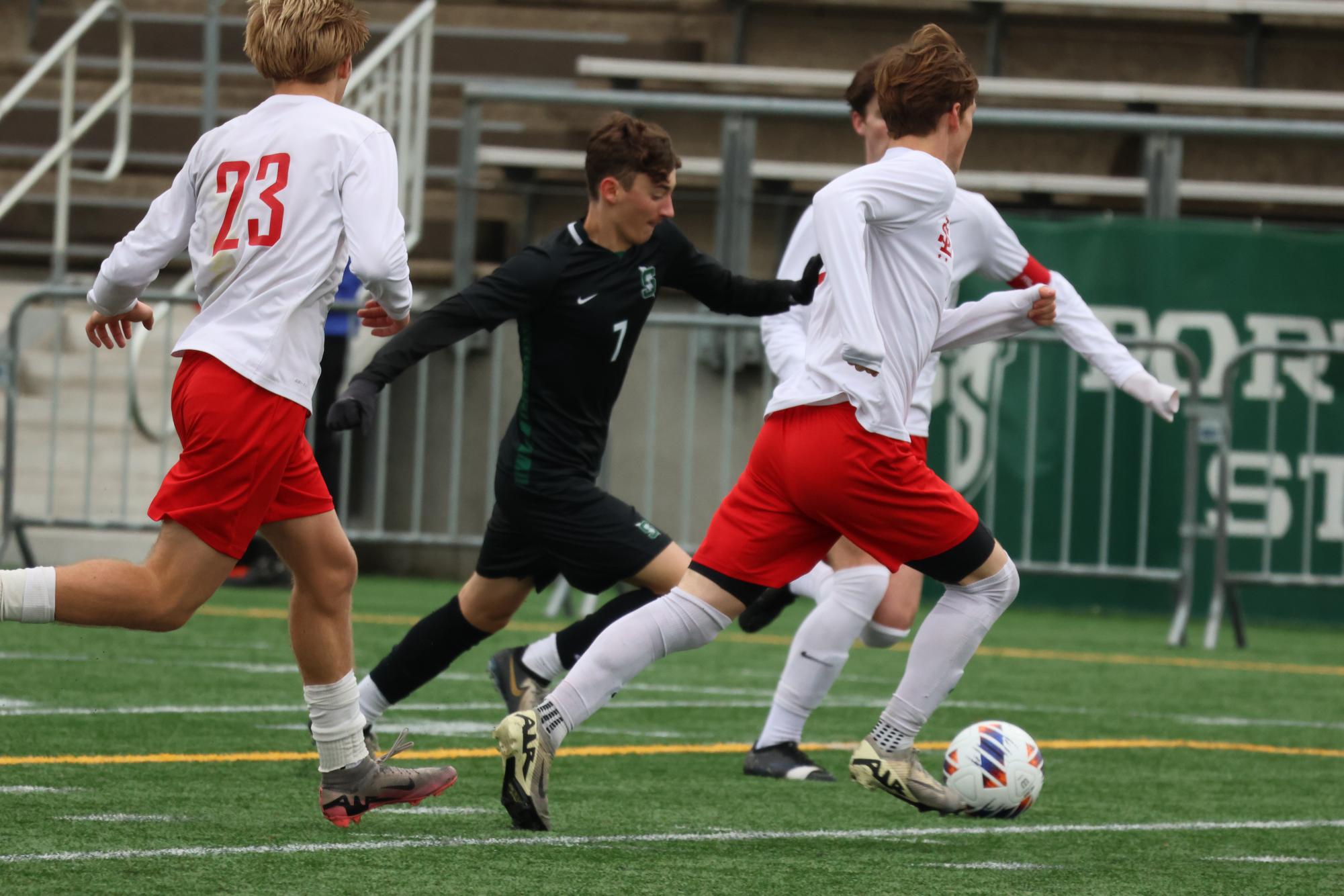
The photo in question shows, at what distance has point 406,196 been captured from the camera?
13.5 metres

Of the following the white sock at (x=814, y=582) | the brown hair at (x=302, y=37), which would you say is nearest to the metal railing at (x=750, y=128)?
the white sock at (x=814, y=582)

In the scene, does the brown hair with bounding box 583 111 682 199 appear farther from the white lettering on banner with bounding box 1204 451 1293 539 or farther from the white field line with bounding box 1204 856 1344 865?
the white lettering on banner with bounding box 1204 451 1293 539

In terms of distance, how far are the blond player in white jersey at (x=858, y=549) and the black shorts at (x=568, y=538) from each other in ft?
1.60

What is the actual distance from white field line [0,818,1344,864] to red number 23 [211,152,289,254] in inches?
48.9

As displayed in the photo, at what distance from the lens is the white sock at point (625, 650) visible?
4.73 metres

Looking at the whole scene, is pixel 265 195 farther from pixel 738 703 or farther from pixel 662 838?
pixel 738 703

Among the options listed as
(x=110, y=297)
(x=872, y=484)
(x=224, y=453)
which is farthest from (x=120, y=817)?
(x=872, y=484)

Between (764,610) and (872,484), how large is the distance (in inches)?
60.6

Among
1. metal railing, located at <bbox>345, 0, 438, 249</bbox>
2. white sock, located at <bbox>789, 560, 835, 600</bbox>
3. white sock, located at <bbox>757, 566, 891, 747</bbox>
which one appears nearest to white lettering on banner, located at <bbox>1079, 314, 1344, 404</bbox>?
metal railing, located at <bbox>345, 0, 438, 249</bbox>

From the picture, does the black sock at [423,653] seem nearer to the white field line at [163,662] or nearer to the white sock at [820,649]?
the white sock at [820,649]

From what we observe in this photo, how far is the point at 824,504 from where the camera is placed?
15.8 feet

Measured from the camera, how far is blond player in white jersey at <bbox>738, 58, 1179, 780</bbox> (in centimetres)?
564

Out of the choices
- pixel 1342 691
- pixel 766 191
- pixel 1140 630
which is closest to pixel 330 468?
pixel 766 191

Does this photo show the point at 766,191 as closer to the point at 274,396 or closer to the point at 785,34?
the point at 785,34
